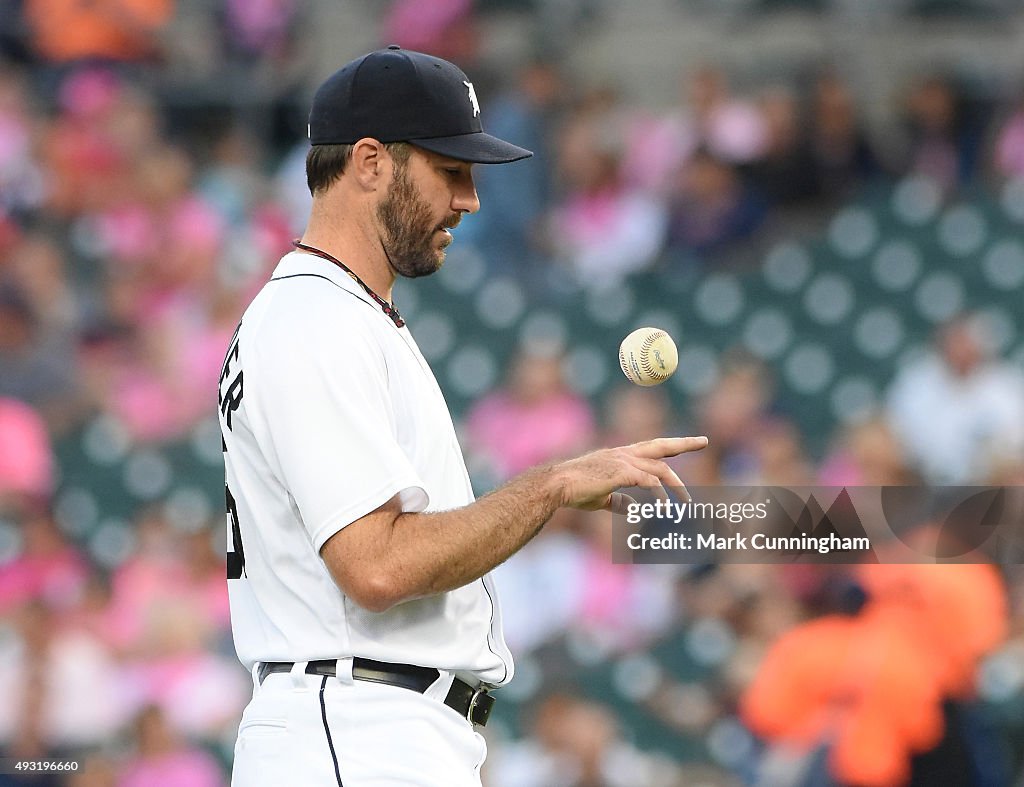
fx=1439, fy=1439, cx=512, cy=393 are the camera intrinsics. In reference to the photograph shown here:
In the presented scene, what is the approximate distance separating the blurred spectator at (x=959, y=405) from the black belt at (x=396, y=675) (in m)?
4.85

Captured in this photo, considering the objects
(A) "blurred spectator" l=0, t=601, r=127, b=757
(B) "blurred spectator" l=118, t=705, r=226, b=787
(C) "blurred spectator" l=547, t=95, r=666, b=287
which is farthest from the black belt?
(C) "blurred spectator" l=547, t=95, r=666, b=287

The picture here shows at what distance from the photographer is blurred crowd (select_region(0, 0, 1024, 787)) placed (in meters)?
5.58

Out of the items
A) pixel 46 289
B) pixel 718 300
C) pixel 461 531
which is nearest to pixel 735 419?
pixel 718 300

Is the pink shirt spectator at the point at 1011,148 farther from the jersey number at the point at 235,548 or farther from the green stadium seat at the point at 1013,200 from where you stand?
the jersey number at the point at 235,548

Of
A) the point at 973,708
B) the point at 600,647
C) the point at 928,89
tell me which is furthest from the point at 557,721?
the point at 928,89

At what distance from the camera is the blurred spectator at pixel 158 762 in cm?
593

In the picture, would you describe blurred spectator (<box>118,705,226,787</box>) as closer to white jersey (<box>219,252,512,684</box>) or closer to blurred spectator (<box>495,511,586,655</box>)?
blurred spectator (<box>495,511,586,655</box>)

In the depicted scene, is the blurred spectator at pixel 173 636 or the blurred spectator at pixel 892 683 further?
the blurred spectator at pixel 173 636

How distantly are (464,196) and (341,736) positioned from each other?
971mm

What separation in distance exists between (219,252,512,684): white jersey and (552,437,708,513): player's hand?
0.76ft

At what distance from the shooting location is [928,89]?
8445 mm

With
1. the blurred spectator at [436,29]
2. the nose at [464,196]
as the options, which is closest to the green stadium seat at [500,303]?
the blurred spectator at [436,29]

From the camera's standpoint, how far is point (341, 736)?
2.31 m

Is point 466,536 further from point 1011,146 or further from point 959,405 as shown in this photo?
point 1011,146
